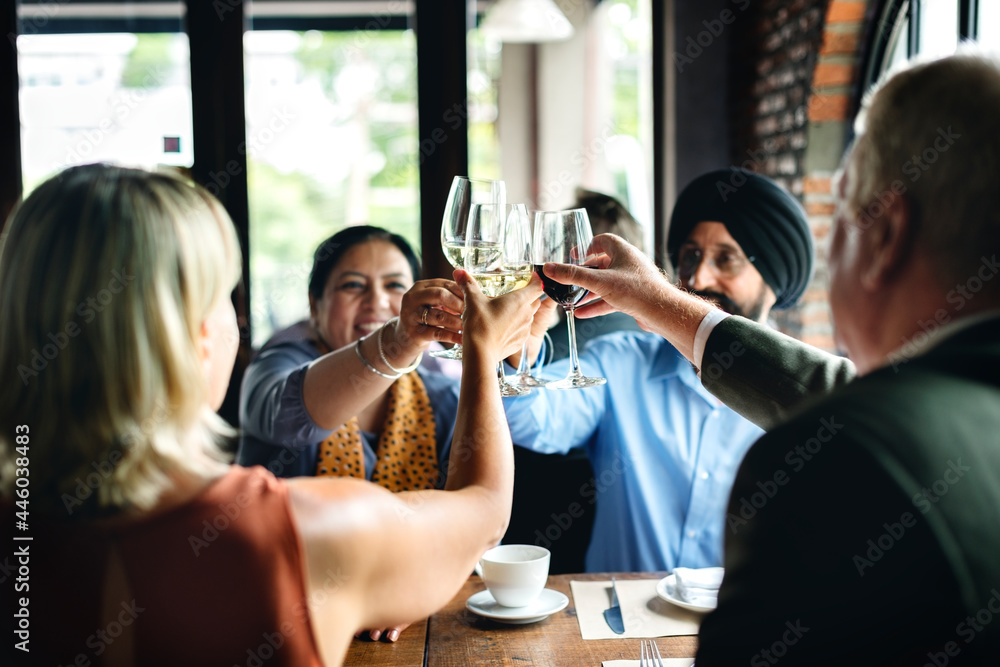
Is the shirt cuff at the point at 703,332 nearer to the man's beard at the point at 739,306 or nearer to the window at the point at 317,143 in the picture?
the man's beard at the point at 739,306

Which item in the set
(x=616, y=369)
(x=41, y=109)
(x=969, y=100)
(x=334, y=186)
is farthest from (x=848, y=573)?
(x=334, y=186)

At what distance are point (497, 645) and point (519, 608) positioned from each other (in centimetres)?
10

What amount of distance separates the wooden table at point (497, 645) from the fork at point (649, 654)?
2cm

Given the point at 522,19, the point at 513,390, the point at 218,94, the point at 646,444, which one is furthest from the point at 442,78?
the point at 513,390

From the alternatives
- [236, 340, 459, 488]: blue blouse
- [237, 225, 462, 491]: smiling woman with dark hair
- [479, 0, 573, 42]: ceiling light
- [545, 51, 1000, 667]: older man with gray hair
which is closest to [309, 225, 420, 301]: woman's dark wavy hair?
[237, 225, 462, 491]: smiling woman with dark hair

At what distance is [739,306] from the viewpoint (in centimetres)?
211

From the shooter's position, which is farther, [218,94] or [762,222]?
[218,94]

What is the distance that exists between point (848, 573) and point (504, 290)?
72 centimetres

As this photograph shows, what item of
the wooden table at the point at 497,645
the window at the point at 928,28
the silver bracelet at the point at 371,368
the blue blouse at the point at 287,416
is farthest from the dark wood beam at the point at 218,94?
the window at the point at 928,28

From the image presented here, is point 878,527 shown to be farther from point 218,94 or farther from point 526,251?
point 218,94

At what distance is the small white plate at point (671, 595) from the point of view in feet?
4.35

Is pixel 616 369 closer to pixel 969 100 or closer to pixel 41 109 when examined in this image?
pixel 969 100

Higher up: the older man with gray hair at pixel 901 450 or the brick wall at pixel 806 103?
the brick wall at pixel 806 103

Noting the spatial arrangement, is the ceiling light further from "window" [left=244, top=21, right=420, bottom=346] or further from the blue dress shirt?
the blue dress shirt
